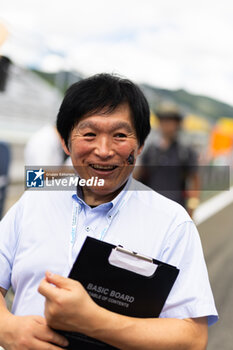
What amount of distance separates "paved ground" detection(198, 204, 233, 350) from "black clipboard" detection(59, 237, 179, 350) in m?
2.53

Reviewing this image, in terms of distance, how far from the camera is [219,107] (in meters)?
33.2

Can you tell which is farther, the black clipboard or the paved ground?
the paved ground

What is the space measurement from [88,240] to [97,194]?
296mm

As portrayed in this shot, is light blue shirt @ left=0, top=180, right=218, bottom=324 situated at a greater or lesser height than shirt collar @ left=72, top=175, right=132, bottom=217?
lesser

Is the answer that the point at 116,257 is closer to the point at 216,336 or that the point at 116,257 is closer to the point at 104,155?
the point at 104,155

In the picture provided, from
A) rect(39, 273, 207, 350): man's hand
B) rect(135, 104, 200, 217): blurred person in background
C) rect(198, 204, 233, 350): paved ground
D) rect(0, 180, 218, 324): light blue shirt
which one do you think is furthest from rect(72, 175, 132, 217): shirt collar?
rect(135, 104, 200, 217): blurred person in background

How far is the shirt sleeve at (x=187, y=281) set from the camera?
1292 mm

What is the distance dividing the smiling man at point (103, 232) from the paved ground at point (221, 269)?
8.14ft

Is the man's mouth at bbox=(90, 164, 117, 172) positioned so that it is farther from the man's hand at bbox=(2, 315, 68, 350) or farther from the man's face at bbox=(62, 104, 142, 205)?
the man's hand at bbox=(2, 315, 68, 350)

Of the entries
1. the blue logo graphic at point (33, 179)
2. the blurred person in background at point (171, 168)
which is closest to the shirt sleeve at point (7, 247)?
the blue logo graphic at point (33, 179)

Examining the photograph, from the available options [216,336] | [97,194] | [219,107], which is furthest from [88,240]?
[219,107]

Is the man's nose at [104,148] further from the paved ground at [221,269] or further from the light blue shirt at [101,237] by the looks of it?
the paved ground at [221,269]

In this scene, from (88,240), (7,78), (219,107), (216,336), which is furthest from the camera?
(219,107)

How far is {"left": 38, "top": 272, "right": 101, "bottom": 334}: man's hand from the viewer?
1144mm
